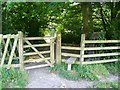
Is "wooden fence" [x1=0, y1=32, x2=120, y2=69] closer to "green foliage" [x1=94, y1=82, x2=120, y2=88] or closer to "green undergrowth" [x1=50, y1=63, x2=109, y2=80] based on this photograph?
"green undergrowth" [x1=50, y1=63, x2=109, y2=80]

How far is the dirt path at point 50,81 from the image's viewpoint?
641 centimetres

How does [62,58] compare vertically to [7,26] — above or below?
below

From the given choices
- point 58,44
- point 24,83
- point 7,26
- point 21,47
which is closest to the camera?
point 24,83

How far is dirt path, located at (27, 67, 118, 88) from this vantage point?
641 centimetres


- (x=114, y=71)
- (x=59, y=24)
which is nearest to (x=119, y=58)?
(x=114, y=71)

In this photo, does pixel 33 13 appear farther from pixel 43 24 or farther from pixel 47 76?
pixel 47 76

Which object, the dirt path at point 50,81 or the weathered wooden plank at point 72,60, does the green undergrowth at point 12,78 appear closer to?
the dirt path at point 50,81

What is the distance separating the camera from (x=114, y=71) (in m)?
7.36

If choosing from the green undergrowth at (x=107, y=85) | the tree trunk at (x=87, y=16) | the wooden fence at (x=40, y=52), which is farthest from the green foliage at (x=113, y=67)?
the tree trunk at (x=87, y=16)

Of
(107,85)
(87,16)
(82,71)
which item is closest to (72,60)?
(82,71)

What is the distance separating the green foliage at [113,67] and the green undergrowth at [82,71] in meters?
0.23

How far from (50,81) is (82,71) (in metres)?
1.01

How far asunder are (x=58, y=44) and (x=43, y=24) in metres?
3.35

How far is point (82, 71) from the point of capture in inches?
273
